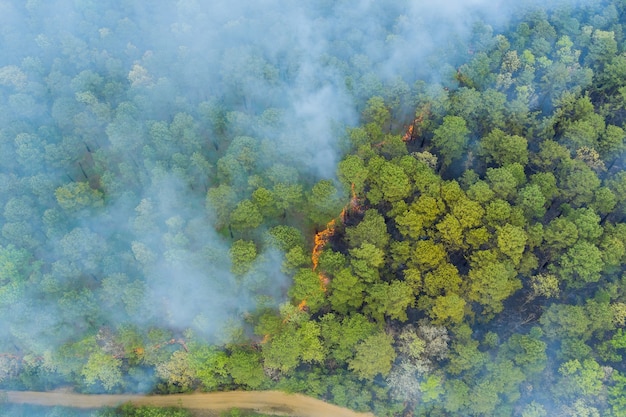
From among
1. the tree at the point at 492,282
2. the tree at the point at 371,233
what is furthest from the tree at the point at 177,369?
the tree at the point at 492,282

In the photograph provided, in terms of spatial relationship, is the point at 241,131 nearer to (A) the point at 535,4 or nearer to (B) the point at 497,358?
(B) the point at 497,358

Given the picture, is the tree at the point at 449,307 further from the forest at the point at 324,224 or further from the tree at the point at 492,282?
the tree at the point at 492,282

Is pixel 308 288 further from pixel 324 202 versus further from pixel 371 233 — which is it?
pixel 324 202

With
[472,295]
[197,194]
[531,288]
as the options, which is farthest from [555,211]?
[197,194]

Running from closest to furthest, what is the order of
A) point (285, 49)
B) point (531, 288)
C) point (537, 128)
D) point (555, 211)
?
point (531, 288) < point (555, 211) < point (537, 128) < point (285, 49)

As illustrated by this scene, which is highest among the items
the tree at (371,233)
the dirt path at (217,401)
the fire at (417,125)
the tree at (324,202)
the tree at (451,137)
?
the fire at (417,125)

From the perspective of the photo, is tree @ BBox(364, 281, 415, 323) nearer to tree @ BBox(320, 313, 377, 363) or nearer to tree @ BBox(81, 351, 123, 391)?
tree @ BBox(320, 313, 377, 363)
